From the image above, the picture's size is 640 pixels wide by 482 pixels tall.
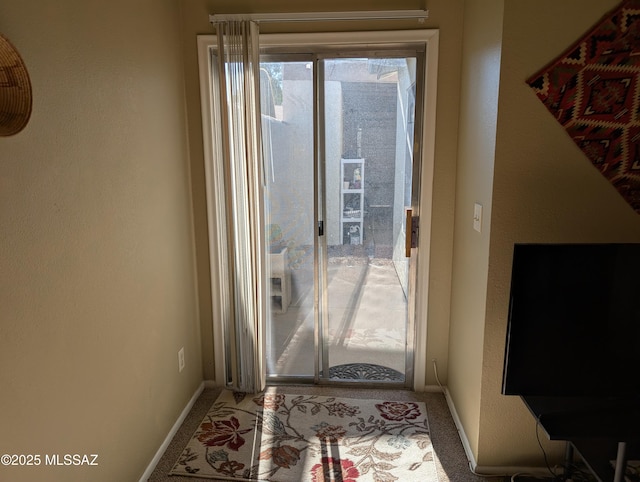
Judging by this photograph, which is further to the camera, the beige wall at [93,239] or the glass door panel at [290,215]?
the glass door panel at [290,215]

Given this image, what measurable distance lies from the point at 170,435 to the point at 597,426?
78.8 inches

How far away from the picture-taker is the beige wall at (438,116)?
2545 millimetres

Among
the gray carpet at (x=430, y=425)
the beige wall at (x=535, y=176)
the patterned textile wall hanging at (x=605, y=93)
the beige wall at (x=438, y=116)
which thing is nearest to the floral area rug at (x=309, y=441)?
the gray carpet at (x=430, y=425)

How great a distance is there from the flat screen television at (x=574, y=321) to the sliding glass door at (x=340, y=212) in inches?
44.4

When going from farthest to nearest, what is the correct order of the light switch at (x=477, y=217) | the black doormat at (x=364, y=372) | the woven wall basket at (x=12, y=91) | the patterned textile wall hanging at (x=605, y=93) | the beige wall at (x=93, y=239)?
the black doormat at (x=364, y=372), the light switch at (x=477, y=217), the patterned textile wall hanging at (x=605, y=93), the beige wall at (x=93, y=239), the woven wall basket at (x=12, y=91)

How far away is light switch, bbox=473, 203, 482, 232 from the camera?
2.15 metres

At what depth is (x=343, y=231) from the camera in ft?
9.37

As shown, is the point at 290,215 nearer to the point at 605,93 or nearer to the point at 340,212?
the point at 340,212

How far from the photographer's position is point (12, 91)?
1.33 m

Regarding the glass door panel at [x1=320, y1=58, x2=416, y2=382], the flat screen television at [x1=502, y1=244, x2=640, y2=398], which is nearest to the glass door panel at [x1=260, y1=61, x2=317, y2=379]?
the glass door panel at [x1=320, y1=58, x2=416, y2=382]

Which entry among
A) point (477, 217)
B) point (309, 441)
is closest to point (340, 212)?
point (477, 217)

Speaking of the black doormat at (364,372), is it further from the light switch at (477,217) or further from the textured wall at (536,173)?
the light switch at (477,217)

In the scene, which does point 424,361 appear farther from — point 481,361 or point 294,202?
point 294,202

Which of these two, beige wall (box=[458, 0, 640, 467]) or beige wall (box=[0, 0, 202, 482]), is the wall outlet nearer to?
beige wall (box=[0, 0, 202, 482])
